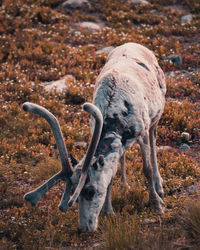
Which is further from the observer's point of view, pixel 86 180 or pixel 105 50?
pixel 105 50

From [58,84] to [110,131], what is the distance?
7457 millimetres

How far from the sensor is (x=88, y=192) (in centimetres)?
475

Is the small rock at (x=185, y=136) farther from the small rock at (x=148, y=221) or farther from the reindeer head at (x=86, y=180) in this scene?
the reindeer head at (x=86, y=180)

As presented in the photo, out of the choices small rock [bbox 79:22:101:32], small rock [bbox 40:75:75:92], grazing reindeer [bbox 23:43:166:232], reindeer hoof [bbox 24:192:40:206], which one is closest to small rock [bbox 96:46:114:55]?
small rock [bbox 40:75:75:92]

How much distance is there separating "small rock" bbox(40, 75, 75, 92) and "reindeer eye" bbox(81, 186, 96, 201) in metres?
7.44

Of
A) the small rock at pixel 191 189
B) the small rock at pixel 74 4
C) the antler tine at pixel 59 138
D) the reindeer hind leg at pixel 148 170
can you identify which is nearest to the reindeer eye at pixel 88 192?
the antler tine at pixel 59 138

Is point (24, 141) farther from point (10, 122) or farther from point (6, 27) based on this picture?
point (6, 27)

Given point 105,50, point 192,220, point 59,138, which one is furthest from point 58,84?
point 192,220

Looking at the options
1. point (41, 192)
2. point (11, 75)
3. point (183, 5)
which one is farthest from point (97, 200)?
point (183, 5)

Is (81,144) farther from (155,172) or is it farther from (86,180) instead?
(86,180)

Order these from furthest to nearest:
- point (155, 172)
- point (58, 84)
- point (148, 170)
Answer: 1. point (58, 84)
2. point (155, 172)
3. point (148, 170)

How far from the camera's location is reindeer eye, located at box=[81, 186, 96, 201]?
474cm

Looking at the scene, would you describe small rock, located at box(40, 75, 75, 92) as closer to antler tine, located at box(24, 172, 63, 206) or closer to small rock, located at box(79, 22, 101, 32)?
small rock, located at box(79, 22, 101, 32)

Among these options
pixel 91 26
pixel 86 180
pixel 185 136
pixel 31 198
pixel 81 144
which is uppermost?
pixel 86 180
